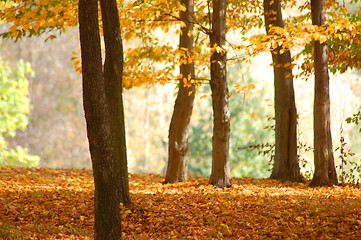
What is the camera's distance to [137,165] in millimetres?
37438

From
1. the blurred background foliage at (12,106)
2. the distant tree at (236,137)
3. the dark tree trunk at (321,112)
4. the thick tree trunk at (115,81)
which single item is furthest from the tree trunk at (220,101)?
the distant tree at (236,137)

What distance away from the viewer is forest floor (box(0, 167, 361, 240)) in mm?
6688

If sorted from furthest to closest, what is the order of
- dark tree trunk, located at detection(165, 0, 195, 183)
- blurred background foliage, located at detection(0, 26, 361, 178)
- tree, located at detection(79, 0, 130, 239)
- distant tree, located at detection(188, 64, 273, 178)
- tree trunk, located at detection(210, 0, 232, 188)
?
blurred background foliage, located at detection(0, 26, 361, 178)
distant tree, located at detection(188, 64, 273, 178)
dark tree trunk, located at detection(165, 0, 195, 183)
tree trunk, located at detection(210, 0, 232, 188)
tree, located at detection(79, 0, 130, 239)

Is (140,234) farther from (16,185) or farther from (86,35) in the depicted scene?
(16,185)

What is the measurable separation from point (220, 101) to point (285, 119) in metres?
2.77

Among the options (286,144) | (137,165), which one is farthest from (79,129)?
(286,144)

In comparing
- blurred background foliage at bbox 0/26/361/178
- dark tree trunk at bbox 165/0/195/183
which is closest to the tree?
dark tree trunk at bbox 165/0/195/183

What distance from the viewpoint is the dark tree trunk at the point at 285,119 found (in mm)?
12070

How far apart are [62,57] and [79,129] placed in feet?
19.3

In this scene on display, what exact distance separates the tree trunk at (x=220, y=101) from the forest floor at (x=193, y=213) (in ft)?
1.36

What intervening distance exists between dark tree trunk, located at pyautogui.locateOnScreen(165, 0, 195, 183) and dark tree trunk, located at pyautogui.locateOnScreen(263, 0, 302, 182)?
89.5 inches

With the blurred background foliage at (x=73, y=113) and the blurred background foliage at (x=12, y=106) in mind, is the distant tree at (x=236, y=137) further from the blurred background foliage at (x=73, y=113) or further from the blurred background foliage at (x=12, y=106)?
the blurred background foliage at (x=12, y=106)

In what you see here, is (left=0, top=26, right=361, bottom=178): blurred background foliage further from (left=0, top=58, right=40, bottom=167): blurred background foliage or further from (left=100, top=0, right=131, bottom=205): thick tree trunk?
(left=100, top=0, right=131, bottom=205): thick tree trunk

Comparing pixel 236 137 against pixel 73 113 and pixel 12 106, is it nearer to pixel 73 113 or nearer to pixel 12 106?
pixel 12 106
